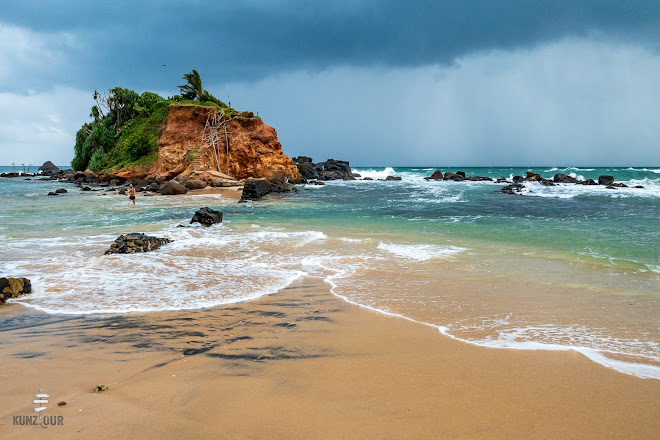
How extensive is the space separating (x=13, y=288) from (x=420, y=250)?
7.59m

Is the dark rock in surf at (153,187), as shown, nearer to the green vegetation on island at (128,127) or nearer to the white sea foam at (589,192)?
the green vegetation on island at (128,127)

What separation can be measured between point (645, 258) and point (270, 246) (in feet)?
27.2

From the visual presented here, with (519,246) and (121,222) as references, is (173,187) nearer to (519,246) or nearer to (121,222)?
(121,222)

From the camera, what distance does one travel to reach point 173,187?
95.0ft

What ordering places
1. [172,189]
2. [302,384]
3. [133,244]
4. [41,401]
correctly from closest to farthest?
[41,401] < [302,384] < [133,244] < [172,189]

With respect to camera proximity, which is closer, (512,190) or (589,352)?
(589,352)

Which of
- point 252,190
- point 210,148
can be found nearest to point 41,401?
point 252,190

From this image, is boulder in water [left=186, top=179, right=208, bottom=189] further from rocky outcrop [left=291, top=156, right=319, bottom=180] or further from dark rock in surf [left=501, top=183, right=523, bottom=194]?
dark rock in surf [left=501, top=183, right=523, bottom=194]

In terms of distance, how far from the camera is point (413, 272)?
286 inches

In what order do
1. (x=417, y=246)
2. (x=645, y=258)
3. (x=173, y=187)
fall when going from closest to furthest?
1. (x=645, y=258)
2. (x=417, y=246)
3. (x=173, y=187)

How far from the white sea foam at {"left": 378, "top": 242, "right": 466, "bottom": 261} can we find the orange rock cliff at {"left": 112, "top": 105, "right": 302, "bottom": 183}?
2595cm

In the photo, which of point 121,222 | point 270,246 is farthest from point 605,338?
point 121,222

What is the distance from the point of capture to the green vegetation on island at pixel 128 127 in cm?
3975

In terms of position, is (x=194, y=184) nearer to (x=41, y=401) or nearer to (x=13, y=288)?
(x=13, y=288)
